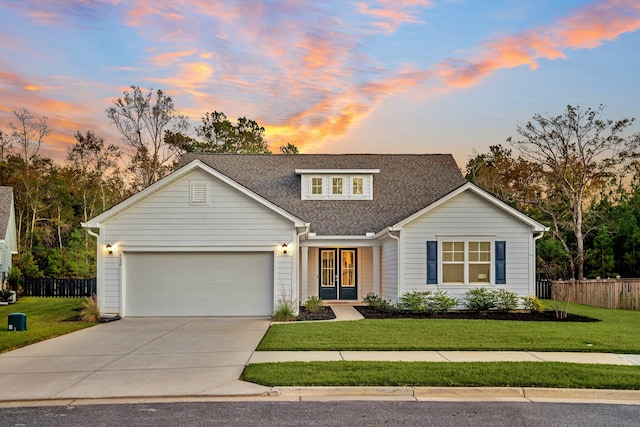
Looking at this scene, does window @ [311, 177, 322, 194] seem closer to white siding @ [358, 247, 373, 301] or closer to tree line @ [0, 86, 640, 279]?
white siding @ [358, 247, 373, 301]

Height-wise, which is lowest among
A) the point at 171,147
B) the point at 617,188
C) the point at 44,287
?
the point at 44,287

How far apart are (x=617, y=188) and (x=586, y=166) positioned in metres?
9.79

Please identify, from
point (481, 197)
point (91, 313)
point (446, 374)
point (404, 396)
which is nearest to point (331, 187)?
point (481, 197)

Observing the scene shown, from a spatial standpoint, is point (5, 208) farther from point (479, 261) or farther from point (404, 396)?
point (404, 396)

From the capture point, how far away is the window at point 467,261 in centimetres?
1972

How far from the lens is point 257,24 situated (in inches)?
748

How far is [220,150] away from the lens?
47438mm

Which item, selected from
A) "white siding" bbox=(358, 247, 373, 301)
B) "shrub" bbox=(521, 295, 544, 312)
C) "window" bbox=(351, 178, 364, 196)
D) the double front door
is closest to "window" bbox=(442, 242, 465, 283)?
"shrub" bbox=(521, 295, 544, 312)

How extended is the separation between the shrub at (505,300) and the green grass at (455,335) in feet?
8.50

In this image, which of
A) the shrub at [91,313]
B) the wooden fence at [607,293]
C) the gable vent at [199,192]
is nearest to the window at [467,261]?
the wooden fence at [607,293]

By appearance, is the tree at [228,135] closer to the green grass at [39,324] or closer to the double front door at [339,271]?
the green grass at [39,324]

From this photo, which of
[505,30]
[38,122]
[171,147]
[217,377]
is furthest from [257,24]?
[38,122]

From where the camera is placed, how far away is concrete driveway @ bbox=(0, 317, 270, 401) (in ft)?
28.5

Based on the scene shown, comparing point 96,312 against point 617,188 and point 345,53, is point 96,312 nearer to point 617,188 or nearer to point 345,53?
point 345,53
